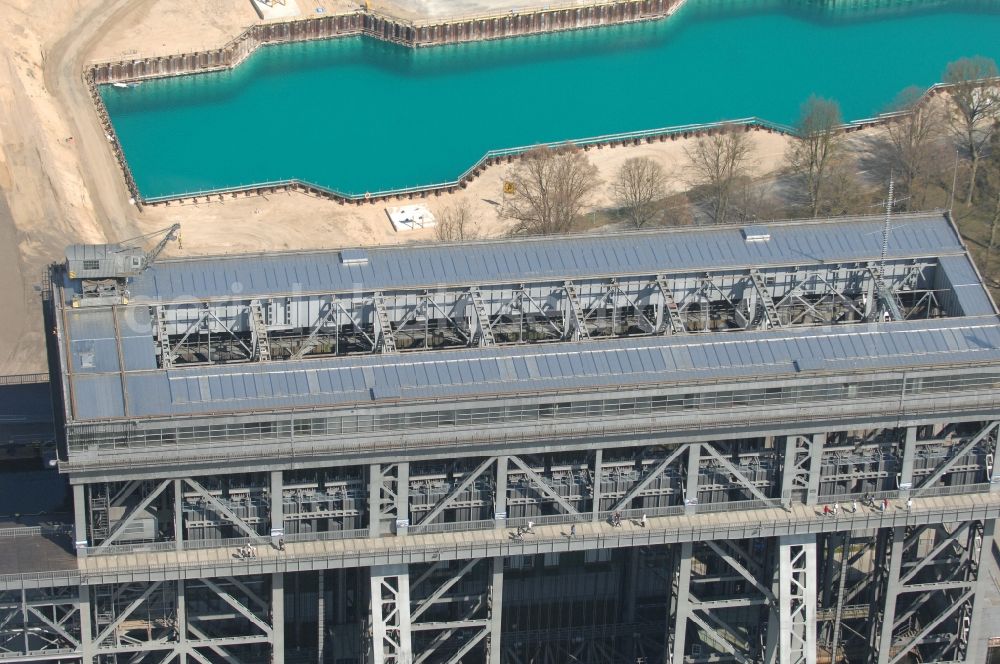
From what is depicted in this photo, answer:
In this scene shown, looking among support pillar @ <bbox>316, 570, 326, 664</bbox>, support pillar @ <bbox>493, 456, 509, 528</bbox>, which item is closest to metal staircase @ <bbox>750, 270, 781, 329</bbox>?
support pillar @ <bbox>493, 456, 509, 528</bbox>

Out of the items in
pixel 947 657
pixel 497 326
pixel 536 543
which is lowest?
pixel 947 657

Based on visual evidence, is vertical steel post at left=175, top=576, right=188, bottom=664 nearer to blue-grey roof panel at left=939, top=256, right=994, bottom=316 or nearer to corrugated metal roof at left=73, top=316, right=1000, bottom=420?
corrugated metal roof at left=73, top=316, right=1000, bottom=420

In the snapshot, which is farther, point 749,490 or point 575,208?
point 575,208

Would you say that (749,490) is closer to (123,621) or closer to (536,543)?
(536,543)

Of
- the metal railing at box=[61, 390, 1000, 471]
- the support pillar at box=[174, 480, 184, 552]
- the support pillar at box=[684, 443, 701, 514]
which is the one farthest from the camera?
the support pillar at box=[684, 443, 701, 514]

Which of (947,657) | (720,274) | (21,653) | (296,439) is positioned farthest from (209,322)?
(947,657)

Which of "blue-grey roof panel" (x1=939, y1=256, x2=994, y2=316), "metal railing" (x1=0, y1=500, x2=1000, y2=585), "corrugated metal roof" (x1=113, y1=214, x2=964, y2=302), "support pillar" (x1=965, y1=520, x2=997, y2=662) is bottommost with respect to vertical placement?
"support pillar" (x1=965, y1=520, x2=997, y2=662)

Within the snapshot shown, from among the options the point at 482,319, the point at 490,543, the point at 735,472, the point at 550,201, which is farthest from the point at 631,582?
the point at 550,201
